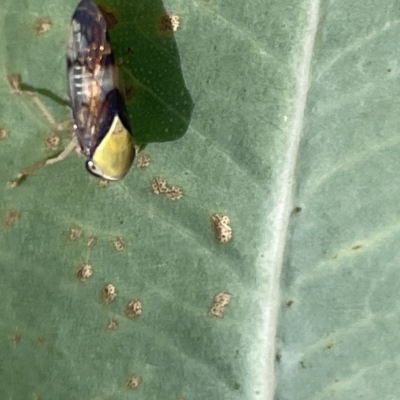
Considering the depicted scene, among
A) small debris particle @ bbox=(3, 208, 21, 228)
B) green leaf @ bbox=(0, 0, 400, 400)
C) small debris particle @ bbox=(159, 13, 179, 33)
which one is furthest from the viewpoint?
small debris particle @ bbox=(3, 208, 21, 228)

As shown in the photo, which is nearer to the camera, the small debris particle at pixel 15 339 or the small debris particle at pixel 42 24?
the small debris particle at pixel 42 24

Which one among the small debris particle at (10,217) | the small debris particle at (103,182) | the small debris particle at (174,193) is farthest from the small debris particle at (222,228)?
the small debris particle at (10,217)

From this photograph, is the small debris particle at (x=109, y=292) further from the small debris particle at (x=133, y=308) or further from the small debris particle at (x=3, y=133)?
the small debris particle at (x=3, y=133)

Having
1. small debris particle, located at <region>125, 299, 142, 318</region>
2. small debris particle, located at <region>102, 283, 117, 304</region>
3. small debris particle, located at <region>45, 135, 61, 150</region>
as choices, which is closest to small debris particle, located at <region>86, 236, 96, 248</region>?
small debris particle, located at <region>102, 283, 117, 304</region>

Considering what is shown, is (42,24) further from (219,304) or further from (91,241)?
(219,304)

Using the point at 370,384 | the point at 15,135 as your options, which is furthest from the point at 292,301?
the point at 15,135

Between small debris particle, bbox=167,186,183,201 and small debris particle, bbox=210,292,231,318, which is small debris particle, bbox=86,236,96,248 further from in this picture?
small debris particle, bbox=210,292,231,318
